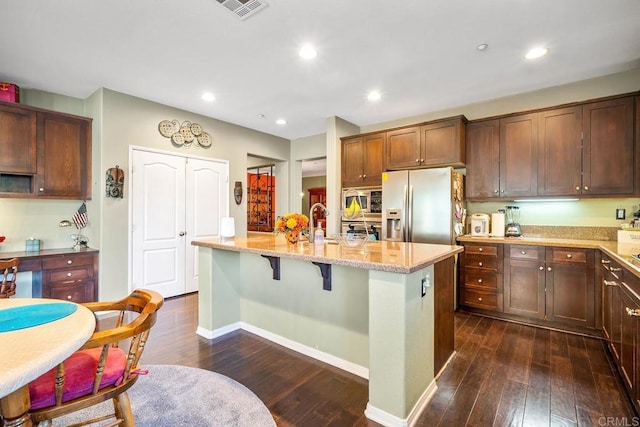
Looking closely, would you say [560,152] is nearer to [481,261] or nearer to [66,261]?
[481,261]

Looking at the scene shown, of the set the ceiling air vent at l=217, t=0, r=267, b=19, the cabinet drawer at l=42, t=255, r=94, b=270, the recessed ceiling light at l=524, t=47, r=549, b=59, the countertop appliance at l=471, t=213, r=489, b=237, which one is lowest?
the cabinet drawer at l=42, t=255, r=94, b=270

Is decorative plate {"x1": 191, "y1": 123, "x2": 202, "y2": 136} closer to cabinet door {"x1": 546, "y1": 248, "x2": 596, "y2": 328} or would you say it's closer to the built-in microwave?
the built-in microwave

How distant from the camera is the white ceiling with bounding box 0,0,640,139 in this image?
2201 millimetres

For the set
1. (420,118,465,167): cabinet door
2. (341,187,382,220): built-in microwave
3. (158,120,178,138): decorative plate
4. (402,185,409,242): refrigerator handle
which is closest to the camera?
(420,118,465,167): cabinet door

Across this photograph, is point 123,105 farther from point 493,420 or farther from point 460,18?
point 493,420

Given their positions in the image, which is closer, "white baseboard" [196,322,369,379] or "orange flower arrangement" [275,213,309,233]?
"white baseboard" [196,322,369,379]

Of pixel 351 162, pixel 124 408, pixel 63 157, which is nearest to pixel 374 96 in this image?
pixel 351 162

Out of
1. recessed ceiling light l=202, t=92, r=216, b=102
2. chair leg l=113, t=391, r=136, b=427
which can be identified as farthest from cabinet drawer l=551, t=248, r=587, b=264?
recessed ceiling light l=202, t=92, r=216, b=102

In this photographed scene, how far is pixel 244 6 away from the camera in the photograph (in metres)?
2.15

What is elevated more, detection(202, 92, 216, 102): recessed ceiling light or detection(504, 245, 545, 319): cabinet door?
detection(202, 92, 216, 102): recessed ceiling light

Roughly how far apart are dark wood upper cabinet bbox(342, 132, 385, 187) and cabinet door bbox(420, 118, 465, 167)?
678 mm

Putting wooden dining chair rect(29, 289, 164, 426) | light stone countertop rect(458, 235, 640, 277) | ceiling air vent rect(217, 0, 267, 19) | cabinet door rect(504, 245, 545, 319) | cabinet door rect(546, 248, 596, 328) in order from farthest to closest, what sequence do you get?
cabinet door rect(504, 245, 545, 319)
cabinet door rect(546, 248, 596, 328)
ceiling air vent rect(217, 0, 267, 19)
light stone countertop rect(458, 235, 640, 277)
wooden dining chair rect(29, 289, 164, 426)

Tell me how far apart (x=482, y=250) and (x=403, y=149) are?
1.76m

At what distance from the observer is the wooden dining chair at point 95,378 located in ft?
3.50
